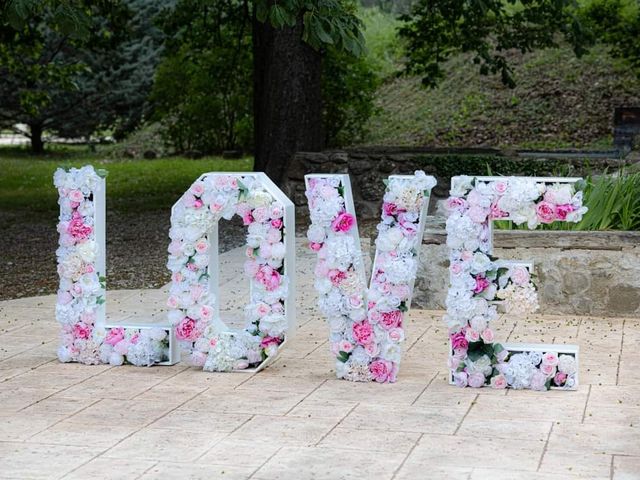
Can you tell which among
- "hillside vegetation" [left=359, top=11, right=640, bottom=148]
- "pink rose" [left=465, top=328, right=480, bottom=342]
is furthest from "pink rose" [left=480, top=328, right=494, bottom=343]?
"hillside vegetation" [left=359, top=11, right=640, bottom=148]

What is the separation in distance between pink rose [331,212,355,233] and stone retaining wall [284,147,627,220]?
692 centimetres

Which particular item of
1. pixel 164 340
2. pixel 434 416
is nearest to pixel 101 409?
pixel 164 340

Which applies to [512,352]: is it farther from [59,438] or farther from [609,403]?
[59,438]

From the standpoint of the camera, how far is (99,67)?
25125 millimetres

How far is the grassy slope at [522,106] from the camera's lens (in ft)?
68.7

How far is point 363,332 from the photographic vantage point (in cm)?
642

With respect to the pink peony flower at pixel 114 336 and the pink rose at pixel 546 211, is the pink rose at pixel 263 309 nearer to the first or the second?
the pink peony flower at pixel 114 336

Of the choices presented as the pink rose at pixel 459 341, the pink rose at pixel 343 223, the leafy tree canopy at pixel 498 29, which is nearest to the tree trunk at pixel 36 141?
the leafy tree canopy at pixel 498 29

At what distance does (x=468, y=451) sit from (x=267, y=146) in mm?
9817

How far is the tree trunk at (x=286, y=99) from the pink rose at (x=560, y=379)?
8157 mm

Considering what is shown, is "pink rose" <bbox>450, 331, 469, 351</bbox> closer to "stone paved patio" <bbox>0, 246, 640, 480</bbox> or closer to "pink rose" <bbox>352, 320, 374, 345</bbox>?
"stone paved patio" <bbox>0, 246, 640, 480</bbox>

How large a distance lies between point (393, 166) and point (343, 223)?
7492mm

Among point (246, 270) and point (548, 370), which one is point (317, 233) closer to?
point (246, 270)

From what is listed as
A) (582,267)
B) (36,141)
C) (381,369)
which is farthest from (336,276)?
(36,141)
